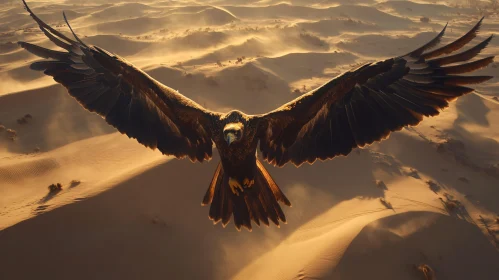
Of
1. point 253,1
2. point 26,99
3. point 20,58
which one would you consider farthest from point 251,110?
point 253,1

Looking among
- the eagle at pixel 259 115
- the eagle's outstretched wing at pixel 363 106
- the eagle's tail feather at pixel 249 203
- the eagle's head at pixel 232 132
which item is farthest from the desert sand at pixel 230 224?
the eagle's head at pixel 232 132

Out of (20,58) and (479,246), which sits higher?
(479,246)

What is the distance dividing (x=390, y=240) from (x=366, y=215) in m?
0.85

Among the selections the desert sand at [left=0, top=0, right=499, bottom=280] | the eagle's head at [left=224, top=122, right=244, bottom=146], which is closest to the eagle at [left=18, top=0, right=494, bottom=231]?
the eagle's head at [left=224, top=122, right=244, bottom=146]

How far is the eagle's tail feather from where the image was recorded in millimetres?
3748

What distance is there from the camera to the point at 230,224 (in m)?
5.65

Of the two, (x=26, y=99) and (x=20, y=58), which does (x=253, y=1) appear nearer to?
(x=20, y=58)

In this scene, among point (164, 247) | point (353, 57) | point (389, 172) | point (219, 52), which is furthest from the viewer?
point (353, 57)

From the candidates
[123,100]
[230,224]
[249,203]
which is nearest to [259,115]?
[249,203]

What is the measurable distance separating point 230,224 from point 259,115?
2.79 meters

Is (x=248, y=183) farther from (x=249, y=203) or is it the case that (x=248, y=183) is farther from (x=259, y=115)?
(x=259, y=115)

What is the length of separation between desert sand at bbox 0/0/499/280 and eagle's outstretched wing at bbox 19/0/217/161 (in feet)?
6.47

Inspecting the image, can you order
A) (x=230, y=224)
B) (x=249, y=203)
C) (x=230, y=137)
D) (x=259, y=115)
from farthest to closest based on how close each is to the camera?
1. (x=230, y=224)
2. (x=249, y=203)
3. (x=259, y=115)
4. (x=230, y=137)

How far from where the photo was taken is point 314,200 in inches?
254
